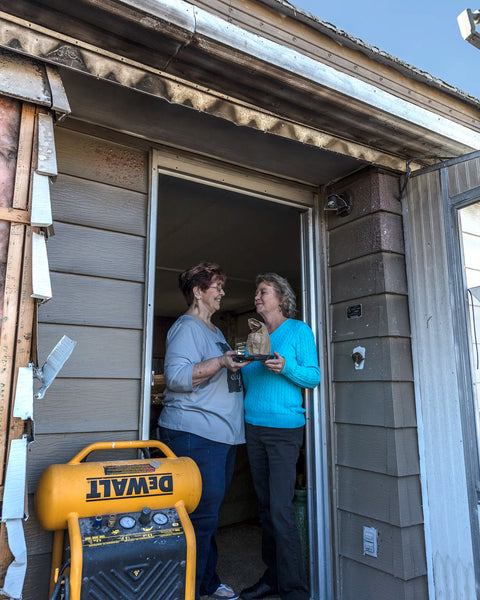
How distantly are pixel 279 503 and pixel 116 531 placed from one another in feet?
2.98

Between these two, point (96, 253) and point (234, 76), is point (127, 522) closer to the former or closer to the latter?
point (96, 253)

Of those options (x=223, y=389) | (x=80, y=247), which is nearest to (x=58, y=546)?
(x=223, y=389)

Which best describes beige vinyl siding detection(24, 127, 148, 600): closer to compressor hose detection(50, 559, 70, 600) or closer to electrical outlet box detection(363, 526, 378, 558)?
compressor hose detection(50, 559, 70, 600)

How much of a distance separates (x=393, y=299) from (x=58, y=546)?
5.64 ft

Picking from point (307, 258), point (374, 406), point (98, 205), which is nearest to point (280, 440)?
point (374, 406)

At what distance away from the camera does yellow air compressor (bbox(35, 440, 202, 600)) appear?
1.29 m

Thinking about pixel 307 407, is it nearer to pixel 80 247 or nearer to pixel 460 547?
pixel 460 547

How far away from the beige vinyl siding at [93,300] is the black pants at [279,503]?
2.14ft

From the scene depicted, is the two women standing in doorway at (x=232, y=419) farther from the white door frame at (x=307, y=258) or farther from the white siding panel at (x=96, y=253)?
the white siding panel at (x=96, y=253)

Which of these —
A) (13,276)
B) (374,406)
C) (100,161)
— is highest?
(100,161)

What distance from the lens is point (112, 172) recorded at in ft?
6.41

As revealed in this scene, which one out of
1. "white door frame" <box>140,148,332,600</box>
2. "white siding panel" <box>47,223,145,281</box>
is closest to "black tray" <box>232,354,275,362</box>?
"white door frame" <box>140,148,332,600</box>

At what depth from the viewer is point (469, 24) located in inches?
61.9

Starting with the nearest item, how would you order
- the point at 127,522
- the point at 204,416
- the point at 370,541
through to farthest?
1. the point at 127,522
2. the point at 204,416
3. the point at 370,541
